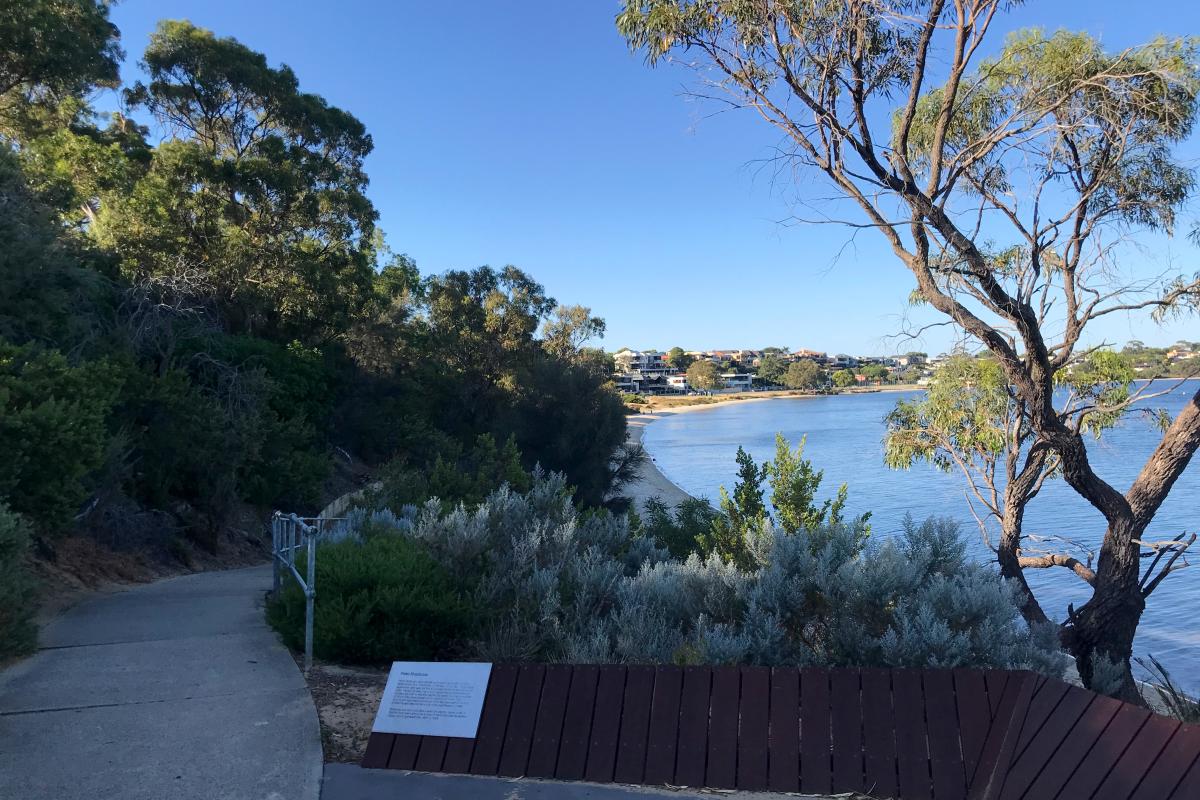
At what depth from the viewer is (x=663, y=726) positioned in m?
4.31

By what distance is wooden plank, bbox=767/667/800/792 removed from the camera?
405cm

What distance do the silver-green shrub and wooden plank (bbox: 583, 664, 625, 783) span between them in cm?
71

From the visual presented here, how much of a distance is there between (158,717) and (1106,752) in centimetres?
473

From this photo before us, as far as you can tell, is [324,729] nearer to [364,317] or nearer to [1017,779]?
[1017,779]

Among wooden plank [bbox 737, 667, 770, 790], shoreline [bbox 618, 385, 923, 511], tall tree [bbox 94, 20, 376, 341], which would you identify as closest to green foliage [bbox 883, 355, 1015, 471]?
shoreline [bbox 618, 385, 923, 511]

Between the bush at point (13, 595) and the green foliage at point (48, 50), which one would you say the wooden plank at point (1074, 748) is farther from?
the green foliage at point (48, 50)

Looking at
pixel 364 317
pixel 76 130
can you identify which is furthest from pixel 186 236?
pixel 364 317

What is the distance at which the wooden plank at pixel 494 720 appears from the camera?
4.30m

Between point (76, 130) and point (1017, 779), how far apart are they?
2518cm

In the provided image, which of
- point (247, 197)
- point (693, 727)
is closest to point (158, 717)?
point (693, 727)

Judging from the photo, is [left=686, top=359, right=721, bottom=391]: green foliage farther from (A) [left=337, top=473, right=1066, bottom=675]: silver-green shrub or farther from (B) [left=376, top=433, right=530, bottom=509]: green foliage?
(A) [left=337, top=473, right=1066, bottom=675]: silver-green shrub

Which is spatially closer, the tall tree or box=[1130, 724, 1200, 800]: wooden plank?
box=[1130, 724, 1200, 800]: wooden plank

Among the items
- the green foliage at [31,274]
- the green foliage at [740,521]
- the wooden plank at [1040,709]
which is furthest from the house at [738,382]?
the wooden plank at [1040,709]

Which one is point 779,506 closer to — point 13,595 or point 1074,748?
point 1074,748
